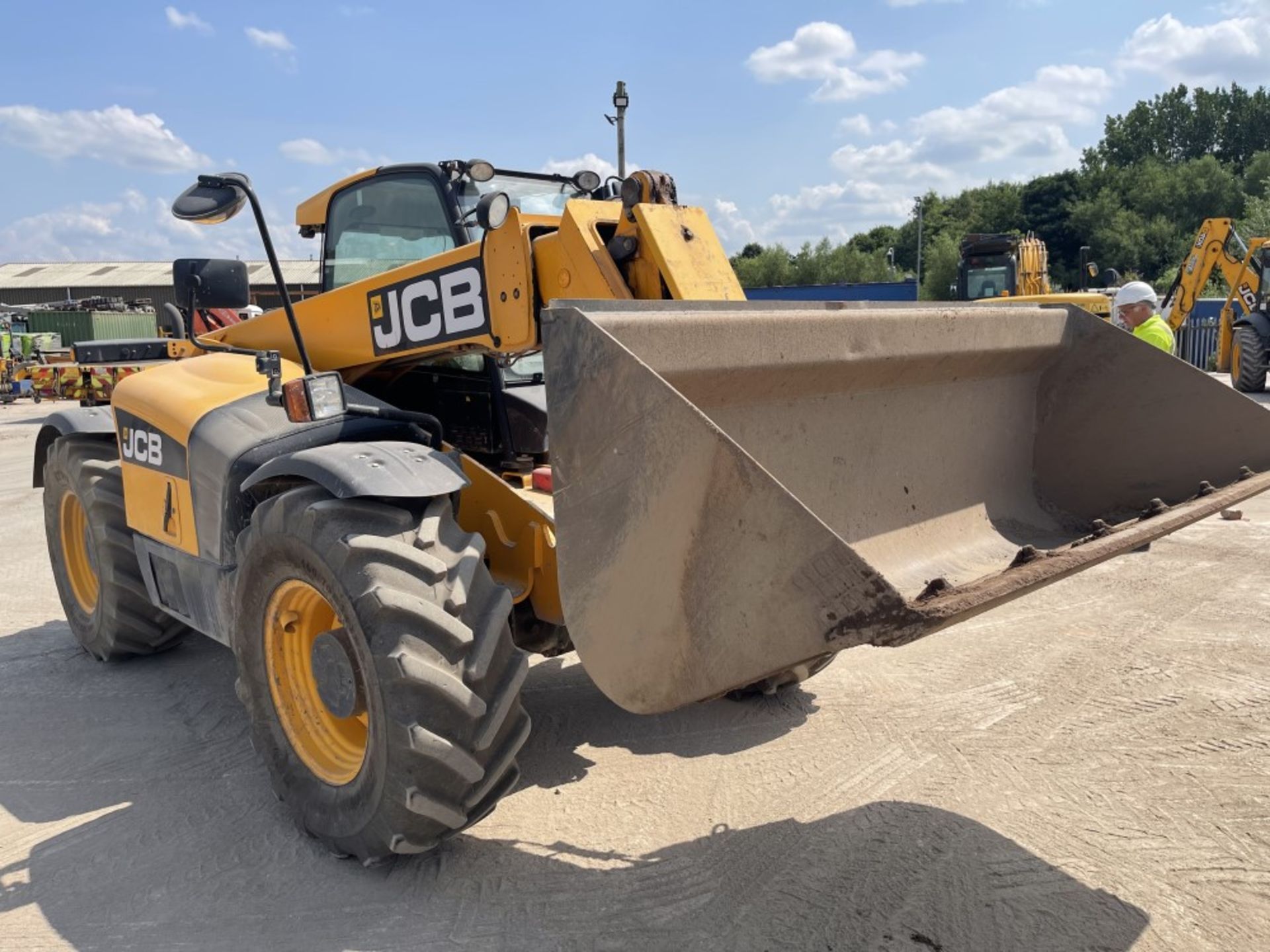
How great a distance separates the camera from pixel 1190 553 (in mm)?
6516

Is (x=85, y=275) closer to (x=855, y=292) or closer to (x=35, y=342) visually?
(x=35, y=342)

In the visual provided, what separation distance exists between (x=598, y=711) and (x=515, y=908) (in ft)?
4.71

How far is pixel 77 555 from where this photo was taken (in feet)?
17.2

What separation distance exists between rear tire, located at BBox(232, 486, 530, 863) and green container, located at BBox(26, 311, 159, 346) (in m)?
32.3

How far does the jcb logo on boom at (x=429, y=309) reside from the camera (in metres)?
3.50

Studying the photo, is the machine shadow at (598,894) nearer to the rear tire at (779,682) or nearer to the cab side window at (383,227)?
the rear tire at (779,682)

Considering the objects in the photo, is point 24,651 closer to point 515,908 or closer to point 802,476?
point 515,908

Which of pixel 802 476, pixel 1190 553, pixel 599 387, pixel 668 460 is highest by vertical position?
pixel 599 387

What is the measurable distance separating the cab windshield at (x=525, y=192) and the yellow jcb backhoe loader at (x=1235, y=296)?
1444cm

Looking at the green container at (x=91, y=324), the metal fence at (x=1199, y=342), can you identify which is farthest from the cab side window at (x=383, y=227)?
the green container at (x=91, y=324)

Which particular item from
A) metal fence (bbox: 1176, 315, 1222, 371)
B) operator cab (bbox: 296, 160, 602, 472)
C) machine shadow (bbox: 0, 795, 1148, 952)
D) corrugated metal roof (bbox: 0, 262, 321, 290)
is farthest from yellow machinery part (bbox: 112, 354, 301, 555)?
corrugated metal roof (bbox: 0, 262, 321, 290)

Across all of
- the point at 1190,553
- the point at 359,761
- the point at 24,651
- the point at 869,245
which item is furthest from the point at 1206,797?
the point at 869,245

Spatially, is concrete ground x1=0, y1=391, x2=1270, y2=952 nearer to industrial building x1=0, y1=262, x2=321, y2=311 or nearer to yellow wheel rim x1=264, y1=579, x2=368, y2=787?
yellow wheel rim x1=264, y1=579, x2=368, y2=787

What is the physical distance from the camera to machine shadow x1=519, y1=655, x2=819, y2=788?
372 centimetres
